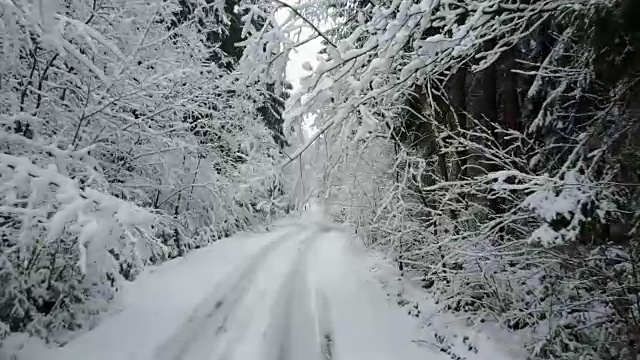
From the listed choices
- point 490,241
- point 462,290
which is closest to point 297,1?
point 490,241

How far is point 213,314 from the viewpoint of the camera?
282 inches

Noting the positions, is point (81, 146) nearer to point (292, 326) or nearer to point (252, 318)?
point (252, 318)

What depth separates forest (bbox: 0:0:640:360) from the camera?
3.08 metres

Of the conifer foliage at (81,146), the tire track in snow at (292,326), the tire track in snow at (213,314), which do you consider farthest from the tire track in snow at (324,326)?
the conifer foliage at (81,146)

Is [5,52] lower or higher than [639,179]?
higher

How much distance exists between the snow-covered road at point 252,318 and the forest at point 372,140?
67 centimetres

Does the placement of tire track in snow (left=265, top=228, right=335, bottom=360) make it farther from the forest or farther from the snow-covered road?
the forest

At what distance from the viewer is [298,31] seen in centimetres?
320

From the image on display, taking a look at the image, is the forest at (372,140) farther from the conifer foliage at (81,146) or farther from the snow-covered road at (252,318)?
the snow-covered road at (252,318)

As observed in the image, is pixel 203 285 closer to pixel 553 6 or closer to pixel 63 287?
pixel 63 287

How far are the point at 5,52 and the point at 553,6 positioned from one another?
15.4 feet

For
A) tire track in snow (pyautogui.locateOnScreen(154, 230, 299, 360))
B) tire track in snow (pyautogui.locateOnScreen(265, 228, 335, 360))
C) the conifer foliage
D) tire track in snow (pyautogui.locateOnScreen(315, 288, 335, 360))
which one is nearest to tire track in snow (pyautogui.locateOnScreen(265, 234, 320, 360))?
tire track in snow (pyautogui.locateOnScreen(265, 228, 335, 360))

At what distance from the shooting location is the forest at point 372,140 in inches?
121

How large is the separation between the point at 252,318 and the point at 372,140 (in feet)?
11.2
